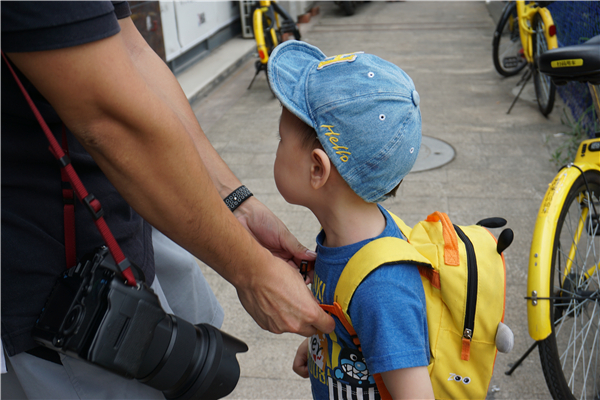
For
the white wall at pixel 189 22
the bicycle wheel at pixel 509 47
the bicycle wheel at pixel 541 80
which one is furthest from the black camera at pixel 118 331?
the bicycle wheel at pixel 509 47

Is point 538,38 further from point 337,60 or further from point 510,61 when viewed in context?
point 337,60

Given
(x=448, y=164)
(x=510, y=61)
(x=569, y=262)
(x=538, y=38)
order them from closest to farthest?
(x=569, y=262)
(x=448, y=164)
(x=538, y=38)
(x=510, y=61)

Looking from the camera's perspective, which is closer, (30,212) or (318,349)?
(30,212)

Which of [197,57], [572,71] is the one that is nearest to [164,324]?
[572,71]

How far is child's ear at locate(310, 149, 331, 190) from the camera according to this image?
1.24 meters

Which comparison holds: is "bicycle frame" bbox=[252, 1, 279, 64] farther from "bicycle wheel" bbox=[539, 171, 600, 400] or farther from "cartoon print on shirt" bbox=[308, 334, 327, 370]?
"cartoon print on shirt" bbox=[308, 334, 327, 370]

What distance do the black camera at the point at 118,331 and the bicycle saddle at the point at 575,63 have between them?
1.75m

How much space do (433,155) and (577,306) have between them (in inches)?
107

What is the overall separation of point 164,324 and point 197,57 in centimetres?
705

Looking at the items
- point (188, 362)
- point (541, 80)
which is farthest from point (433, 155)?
point (188, 362)

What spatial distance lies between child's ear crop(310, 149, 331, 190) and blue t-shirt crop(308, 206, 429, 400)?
7.6 inches

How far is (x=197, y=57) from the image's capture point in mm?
7703

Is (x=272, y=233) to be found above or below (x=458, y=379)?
above

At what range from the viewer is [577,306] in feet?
7.12
